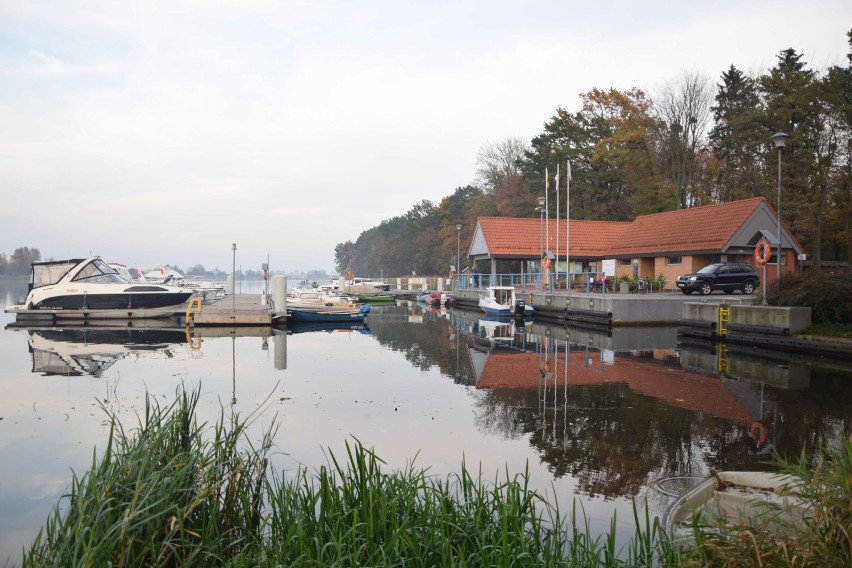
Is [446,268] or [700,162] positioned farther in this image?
[446,268]

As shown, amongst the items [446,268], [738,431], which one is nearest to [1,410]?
[738,431]

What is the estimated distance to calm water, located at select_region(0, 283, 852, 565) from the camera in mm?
8781

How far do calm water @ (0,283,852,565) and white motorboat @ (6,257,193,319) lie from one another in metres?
9.69

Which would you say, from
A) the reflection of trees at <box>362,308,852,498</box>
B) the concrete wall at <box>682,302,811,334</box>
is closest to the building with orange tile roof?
the concrete wall at <box>682,302,811,334</box>

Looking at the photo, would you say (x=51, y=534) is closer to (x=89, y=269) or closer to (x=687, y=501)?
(x=687, y=501)

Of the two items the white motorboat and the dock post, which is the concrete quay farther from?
the white motorboat

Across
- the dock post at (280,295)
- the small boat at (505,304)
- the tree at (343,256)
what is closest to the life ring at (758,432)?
the small boat at (505,304)

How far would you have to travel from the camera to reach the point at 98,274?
37375 millimetres

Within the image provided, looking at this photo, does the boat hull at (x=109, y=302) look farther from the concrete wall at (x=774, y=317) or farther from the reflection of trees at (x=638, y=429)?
the concrete wall at (x=774, y=317)

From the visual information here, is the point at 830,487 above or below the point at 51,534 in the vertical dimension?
above

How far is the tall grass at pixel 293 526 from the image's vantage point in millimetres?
4176

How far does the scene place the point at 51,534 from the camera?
14.6 feet

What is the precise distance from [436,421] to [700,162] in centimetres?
4869

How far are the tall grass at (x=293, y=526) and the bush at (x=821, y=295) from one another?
19.0 meters
